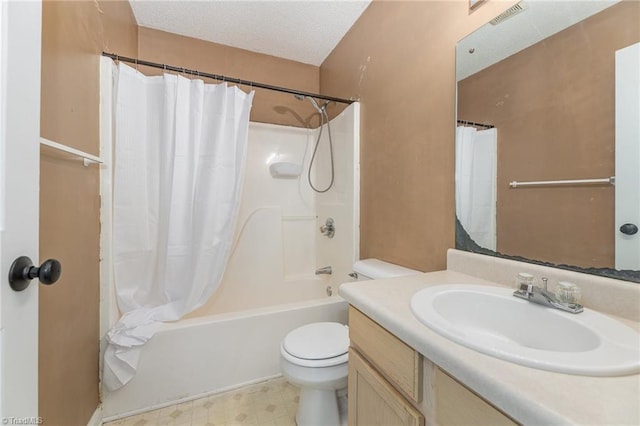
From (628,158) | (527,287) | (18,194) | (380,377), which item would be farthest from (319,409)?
(628,158)

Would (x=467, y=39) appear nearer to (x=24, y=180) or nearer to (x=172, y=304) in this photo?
(x=24, y=180)

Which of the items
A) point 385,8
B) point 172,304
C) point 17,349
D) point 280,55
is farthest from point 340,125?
point 17,349

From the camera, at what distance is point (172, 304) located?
4.93 ft

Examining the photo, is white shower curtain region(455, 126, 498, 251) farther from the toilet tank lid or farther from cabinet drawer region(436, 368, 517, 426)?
cabinet drawer region(436, 368, 517, 426)

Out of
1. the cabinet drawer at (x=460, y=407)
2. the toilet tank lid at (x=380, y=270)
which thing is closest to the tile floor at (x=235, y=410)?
the toilet tank lid at (x=380, y=270)

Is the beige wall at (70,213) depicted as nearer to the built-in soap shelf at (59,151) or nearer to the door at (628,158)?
the built-in soap shelf at (59,151)

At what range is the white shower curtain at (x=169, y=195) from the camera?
139cm

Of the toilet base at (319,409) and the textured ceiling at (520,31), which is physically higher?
the textured ceiling at (520,31)

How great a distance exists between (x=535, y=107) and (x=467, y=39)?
1.38 ft

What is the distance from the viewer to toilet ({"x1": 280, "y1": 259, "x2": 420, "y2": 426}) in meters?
1.12

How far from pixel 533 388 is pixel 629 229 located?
22.7 inches

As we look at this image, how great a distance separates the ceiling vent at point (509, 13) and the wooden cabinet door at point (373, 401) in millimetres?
1281

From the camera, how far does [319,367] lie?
1.12 m

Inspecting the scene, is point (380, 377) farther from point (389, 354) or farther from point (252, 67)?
point (252, 67)
